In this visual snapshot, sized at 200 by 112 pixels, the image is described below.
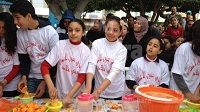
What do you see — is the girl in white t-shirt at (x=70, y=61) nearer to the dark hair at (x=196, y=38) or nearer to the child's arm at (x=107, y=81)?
the child's arm at (x=107, y=81)

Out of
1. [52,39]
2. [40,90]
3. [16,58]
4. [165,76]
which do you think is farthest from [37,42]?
[165,76]

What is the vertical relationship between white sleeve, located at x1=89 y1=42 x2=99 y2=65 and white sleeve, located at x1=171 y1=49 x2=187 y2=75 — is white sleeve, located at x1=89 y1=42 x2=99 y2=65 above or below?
above

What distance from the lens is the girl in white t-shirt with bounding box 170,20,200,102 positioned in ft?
8.91

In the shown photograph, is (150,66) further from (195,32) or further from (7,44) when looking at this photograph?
(7,44)

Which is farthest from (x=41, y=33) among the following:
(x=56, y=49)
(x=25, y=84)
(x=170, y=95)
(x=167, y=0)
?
(x=167, y=0)

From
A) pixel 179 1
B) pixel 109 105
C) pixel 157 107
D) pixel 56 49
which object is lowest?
pixel 109 105

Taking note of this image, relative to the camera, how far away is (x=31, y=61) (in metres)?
2.97

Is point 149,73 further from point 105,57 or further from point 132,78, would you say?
point 105,57

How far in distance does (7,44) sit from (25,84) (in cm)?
44

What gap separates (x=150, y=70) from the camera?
3.02m

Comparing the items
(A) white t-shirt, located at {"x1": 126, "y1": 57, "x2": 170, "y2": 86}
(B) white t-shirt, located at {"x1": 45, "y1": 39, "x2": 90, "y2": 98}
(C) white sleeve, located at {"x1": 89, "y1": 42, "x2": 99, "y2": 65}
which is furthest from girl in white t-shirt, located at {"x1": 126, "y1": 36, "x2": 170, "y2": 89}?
(B) white t-shirt, located at {"x1": 45, "y1": 39, "x2": 90, "y2": 98}

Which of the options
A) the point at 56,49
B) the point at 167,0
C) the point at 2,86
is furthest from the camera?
the point at 167,0

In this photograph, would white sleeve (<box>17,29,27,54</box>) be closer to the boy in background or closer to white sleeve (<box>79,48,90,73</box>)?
the boy in background

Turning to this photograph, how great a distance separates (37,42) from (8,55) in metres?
0.33
